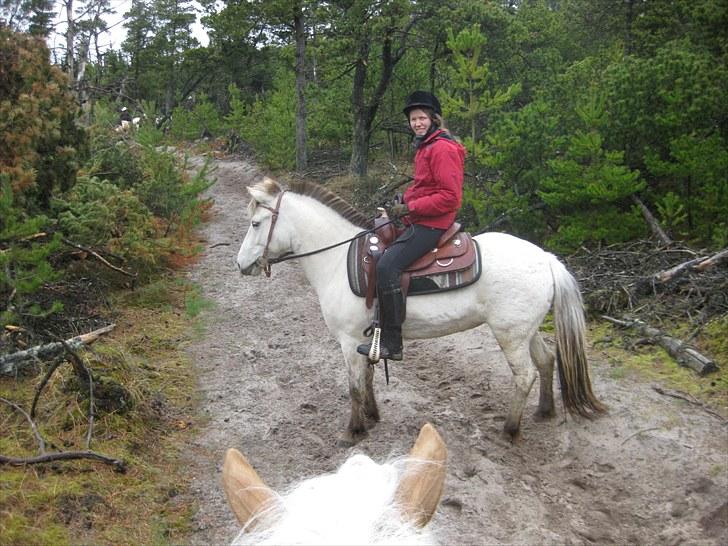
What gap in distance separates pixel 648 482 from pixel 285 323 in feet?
15.1

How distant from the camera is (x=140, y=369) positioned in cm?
525

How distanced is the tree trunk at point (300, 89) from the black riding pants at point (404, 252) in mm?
11918

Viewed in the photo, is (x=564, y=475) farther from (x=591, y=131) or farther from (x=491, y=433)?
(x=591, y=131)

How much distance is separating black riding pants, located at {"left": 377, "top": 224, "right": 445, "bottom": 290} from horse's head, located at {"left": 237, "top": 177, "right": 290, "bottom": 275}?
1.00 metres

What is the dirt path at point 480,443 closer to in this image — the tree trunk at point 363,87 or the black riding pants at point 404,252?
the black riding pants at point 404,252

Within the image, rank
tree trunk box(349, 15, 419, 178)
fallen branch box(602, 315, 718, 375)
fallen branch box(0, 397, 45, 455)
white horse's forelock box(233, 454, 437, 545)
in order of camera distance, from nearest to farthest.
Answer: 1. white horse's forelock box(233, 454, 437, 545)
2. fallen branch box(0, 397, 45, 455)
3. fallen branch box(602, 315, 718, 375)
4. tree trunk box(349, 15, 419, 178)

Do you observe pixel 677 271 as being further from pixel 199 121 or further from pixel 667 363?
pixel 199 121

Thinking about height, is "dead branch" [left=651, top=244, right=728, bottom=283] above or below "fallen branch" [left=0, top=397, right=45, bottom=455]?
above

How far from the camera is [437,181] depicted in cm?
398

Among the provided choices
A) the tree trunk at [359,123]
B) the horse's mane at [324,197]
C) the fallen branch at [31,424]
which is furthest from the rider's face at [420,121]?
the tree trunk at [359,123]

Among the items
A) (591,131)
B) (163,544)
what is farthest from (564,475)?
(591,131)

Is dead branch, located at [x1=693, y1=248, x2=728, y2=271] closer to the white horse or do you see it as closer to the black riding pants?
the white horse

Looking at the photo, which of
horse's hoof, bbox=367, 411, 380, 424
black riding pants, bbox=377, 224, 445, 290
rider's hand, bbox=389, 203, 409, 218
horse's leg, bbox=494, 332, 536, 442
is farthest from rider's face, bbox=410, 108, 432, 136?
horse's hoof, bbox=367, 411, 380, 424

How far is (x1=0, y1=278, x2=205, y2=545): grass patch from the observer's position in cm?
323
